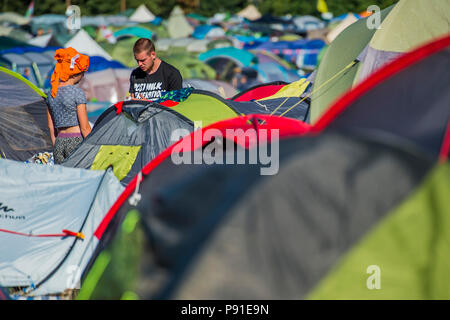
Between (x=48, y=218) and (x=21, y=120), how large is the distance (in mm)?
2999

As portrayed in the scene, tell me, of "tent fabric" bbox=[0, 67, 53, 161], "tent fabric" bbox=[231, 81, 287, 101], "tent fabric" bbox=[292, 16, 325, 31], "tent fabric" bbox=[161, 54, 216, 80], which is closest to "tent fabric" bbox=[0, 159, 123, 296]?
"tent fabric" bbox=[0, 67, 53, 161]

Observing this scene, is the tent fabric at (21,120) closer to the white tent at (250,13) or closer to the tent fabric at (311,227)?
the tent fabric at (311,227)

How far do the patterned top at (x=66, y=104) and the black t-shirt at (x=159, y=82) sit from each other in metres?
0.74

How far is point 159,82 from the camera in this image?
5.52 metres

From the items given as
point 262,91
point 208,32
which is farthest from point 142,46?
point 208,32

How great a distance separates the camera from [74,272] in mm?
3971

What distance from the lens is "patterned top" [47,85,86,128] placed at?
16.1 feet

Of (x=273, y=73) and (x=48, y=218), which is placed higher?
(x=273, y=73)

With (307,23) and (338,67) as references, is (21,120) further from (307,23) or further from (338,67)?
(307,23)

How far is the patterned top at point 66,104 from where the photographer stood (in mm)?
4910

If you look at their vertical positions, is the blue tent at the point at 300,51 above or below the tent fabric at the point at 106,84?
above

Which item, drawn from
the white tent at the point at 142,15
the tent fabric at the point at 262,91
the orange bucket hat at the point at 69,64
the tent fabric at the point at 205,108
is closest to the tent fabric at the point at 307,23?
the white tent at the point at 142,15

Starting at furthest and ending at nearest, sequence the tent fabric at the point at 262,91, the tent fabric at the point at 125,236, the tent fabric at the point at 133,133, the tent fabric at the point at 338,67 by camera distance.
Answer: the tent fabric at the point at 262,91 → the tent fabric at the point at 338,67 → the tent fabric at the point at 133,133 → the tent fabric at the point at 125,236

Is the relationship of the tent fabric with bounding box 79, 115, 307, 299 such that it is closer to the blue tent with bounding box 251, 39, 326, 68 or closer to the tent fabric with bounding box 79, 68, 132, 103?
the tent fabric with bounding box 79, 68, 132, 103
